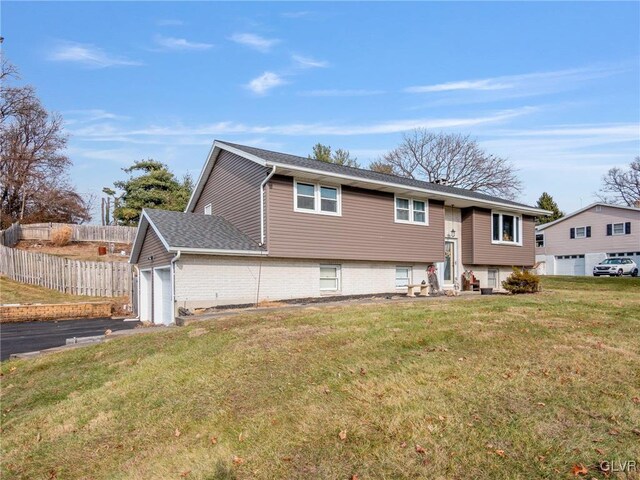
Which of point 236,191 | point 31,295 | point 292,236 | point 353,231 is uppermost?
point 236,191

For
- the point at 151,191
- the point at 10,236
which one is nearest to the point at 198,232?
the point at 10,236

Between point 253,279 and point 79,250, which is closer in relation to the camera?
point 253,279

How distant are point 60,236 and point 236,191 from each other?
21.1m

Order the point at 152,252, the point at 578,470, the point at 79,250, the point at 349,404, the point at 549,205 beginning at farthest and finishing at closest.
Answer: the point at 549,205 < the point at 79,250 < the point at 152,252 < the point at 349,404 < the point at 578,470

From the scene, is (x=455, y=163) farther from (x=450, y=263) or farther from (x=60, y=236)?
(x=60, y=236)

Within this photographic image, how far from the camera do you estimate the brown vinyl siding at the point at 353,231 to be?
587 inches

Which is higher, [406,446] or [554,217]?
[554,217]

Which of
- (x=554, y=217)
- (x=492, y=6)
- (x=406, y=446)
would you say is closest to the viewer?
(x=406, y=446)

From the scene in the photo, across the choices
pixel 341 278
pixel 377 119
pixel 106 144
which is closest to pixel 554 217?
pixel 377 119

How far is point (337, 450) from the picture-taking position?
392 cm

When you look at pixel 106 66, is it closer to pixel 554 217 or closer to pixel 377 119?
pixel 377 119

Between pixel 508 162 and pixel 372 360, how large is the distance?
40814 mm

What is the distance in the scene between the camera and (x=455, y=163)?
141ft

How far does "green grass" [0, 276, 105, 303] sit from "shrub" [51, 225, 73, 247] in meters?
8.19
